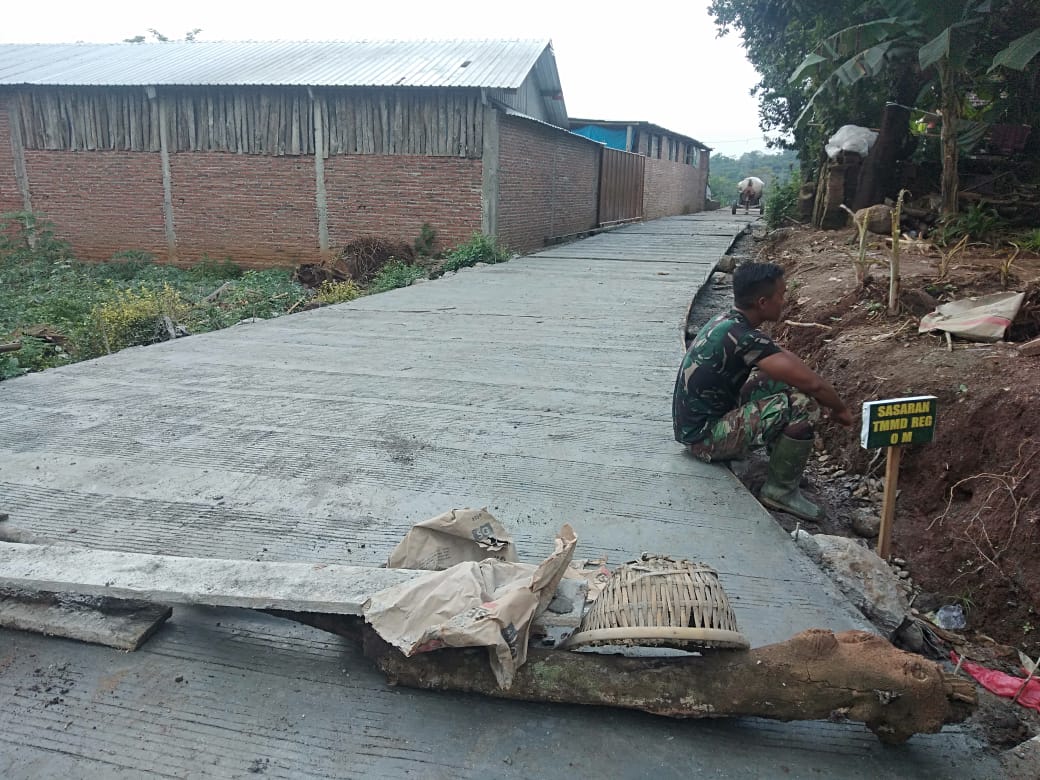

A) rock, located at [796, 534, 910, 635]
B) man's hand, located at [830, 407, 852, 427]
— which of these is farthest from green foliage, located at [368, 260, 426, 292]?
rock, located at [796, 534, 910, 635]

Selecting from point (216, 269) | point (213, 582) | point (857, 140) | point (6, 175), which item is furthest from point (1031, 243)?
point (6, 175)

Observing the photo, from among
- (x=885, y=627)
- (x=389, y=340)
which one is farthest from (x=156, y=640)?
(x=389, y=340)

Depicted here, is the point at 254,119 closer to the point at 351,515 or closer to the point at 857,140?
the point at 857,140

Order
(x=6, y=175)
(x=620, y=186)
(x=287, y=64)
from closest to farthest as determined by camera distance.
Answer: (x=287, y=64) < (x=6, y=175) < (x=620, y=186)

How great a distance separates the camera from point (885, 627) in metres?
2.37

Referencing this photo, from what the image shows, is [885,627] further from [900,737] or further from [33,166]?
[33,166]

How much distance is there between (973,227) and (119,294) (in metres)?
10.5

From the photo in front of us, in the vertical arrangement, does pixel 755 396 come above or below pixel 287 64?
below

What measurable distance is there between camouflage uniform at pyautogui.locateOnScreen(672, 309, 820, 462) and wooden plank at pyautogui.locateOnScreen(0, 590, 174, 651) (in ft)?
7.32

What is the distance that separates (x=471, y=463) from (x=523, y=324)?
3.48 meters

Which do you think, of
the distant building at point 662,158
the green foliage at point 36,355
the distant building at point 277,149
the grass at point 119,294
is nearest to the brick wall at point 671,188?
the distant building at point 662,158

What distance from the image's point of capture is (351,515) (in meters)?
2.78

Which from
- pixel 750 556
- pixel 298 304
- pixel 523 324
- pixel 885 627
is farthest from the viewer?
pixel 298 304

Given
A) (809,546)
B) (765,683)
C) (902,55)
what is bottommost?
(809,546)
